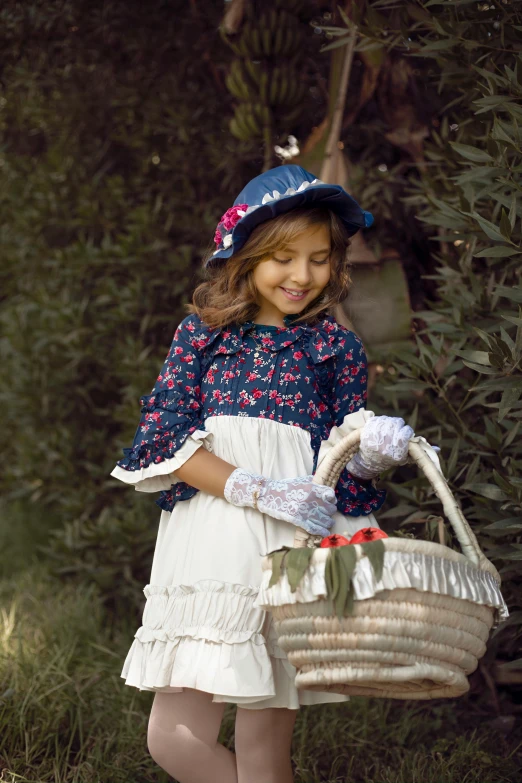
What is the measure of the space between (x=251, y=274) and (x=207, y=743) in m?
1.17

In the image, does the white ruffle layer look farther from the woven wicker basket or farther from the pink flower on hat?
the pink flower on hat

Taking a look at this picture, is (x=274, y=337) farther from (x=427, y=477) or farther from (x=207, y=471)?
(x=427, y=477)

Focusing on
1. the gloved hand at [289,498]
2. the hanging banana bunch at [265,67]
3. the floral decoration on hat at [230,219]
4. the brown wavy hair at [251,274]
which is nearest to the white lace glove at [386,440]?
the gloved hand at [289,498]

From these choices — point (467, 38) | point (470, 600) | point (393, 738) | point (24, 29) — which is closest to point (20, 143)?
point (24, 29)

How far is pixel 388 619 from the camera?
5.97ft

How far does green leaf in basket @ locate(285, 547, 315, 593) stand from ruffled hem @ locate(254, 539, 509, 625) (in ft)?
0.05

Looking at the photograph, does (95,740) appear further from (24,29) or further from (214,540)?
(24,29)

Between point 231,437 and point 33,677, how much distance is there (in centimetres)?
138

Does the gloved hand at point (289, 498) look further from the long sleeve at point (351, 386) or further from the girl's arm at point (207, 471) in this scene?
the long sleeve at point (351, 386)

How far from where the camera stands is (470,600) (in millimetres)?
1891

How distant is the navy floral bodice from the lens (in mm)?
2350

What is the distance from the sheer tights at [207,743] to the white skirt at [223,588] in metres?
0.07

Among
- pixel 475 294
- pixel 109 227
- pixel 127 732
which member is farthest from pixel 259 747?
pixel 109 227

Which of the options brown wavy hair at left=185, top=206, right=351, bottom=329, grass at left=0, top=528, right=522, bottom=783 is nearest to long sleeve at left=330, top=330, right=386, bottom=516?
brown wavy hair at left=185, top=206, right=351, bottom=329
